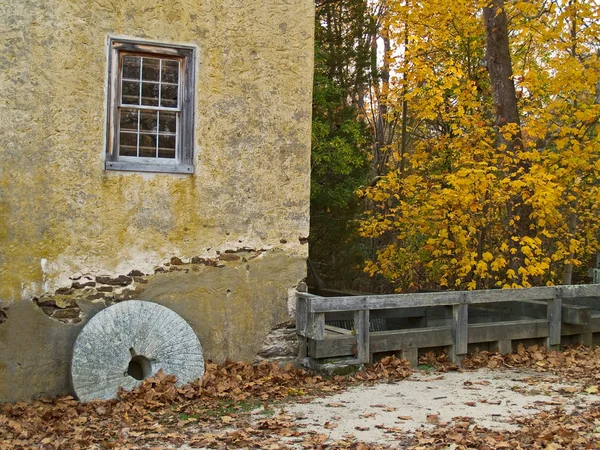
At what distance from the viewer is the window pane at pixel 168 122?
8.36 meters

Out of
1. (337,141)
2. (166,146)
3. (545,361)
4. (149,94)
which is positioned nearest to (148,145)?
(166,146)

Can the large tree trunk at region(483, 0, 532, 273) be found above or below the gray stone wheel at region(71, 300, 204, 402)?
above

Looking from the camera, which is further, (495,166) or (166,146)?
(495,166)

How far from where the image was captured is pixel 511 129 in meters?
12.7

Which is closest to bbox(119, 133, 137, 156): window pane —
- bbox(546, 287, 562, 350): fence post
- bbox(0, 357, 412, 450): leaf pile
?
bbox(0, 357, 412, 450): leaf pile

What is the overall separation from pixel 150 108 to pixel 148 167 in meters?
0.71

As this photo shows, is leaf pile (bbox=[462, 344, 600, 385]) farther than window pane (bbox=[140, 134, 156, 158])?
Yes

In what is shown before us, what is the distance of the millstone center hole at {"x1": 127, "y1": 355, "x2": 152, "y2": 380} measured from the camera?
7.89 meters

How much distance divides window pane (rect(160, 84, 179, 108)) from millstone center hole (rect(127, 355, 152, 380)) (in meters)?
2.94

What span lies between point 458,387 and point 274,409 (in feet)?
7.47

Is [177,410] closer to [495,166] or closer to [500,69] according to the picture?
[495,166]

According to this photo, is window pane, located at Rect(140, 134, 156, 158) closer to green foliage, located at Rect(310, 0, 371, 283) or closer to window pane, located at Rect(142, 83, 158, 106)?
window pane, located at Rect(142, 83, 158, 106)

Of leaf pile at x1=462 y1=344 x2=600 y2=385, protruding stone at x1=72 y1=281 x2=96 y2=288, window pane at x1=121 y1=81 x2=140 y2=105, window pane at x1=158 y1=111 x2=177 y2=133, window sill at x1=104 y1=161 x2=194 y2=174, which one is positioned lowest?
leaf pile at x1=462 y1=344 x2=600 y2=385

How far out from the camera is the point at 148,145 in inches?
327
